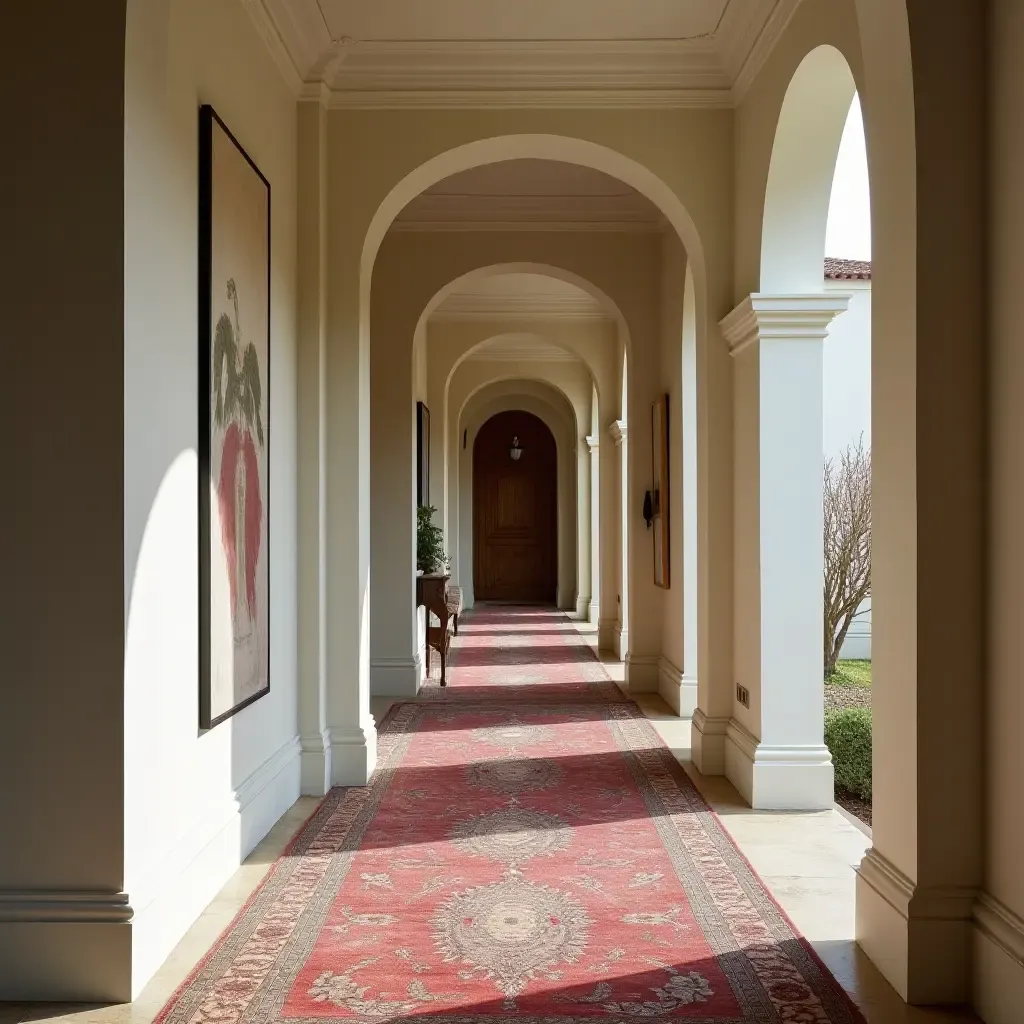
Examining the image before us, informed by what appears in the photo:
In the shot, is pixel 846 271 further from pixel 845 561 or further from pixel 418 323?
pixel 418 323

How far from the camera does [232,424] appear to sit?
4625mm

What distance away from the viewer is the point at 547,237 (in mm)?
9578

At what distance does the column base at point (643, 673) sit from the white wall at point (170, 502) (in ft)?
16.4

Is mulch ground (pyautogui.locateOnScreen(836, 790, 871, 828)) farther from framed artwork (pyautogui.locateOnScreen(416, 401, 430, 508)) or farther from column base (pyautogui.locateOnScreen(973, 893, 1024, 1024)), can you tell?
framed artwork (pyautogui.locateOnScreen(416, 401, 430, 508))

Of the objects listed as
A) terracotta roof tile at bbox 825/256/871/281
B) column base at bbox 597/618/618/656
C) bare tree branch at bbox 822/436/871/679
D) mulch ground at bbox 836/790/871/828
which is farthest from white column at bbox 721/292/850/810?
terracotta roof tile at bbox 825/256/871/281

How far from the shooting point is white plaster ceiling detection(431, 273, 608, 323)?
1250 cm

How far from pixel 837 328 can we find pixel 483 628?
21.5ft

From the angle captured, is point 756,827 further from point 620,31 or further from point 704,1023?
point 620,31

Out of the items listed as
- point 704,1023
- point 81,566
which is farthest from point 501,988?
point 81,566

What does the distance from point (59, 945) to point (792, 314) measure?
14.4 ft

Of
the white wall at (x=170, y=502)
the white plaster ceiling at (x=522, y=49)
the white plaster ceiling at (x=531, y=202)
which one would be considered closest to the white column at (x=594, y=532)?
the white plaster ceiling at (x=531, y=202)

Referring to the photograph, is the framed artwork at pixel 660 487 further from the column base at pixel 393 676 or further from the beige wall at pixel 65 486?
the beige wall at pixel 65 486

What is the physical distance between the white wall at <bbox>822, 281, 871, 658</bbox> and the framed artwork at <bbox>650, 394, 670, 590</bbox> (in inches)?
220

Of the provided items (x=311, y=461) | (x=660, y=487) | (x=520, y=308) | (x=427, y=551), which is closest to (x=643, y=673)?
(x=660, y=487)
